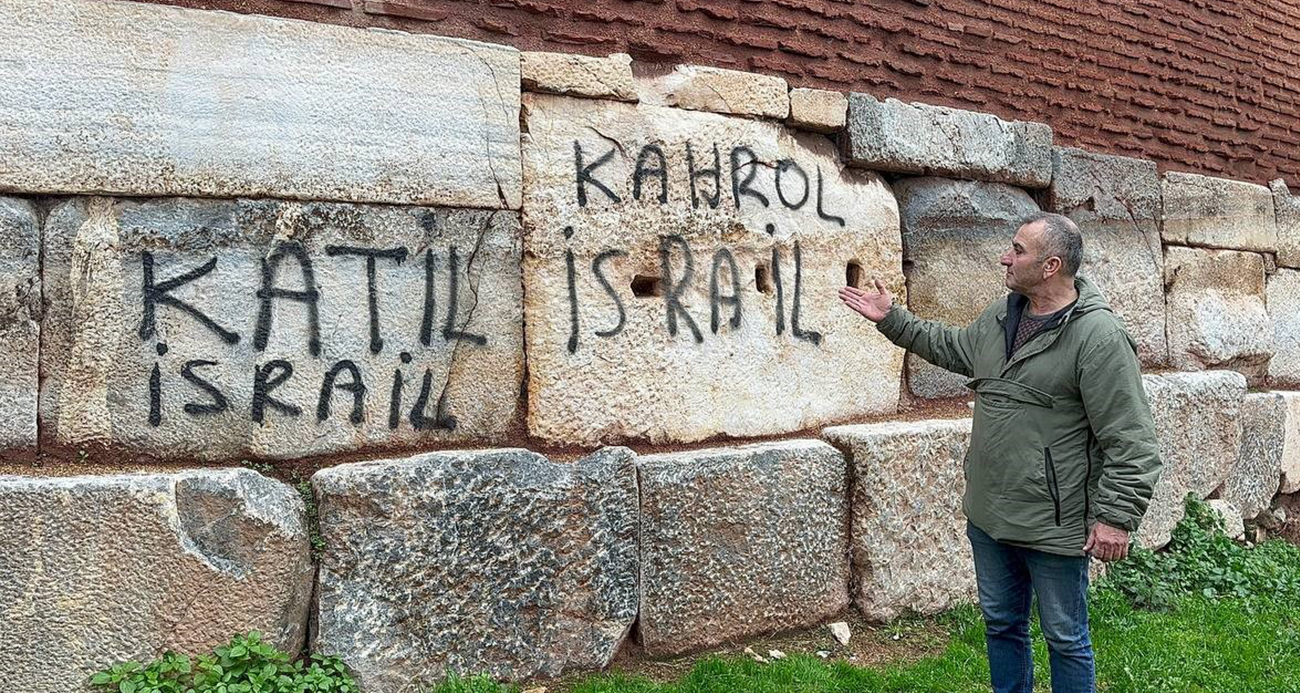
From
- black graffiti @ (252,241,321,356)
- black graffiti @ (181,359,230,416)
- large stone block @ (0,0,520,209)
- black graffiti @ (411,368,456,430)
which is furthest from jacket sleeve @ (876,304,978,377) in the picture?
black graffiti @ (181,359,230,416)

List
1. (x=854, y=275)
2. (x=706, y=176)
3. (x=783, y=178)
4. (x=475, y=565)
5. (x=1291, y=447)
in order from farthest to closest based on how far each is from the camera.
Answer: (x=1291, y=447), (x=854, y=275), (x=783, y=178), (x=706, y=176), (x=475, y=565)

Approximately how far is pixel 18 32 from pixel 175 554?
169 centimetres

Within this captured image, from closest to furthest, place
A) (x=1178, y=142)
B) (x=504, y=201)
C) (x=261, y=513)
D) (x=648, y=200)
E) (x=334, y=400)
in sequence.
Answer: (x=261, y=513) → (x=334, y=400) → (x=504, y=201) → (x=648, y=200) → (x=1178, y=142)

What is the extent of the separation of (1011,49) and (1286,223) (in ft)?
9.32

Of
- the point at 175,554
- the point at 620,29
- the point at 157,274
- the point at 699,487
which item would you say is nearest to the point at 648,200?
the point at 620,29

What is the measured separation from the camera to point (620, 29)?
415 centimetres

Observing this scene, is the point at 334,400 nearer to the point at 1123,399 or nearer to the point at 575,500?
the point at 575,500

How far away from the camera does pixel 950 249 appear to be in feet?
16.8

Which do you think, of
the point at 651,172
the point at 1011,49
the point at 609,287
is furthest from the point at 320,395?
the point at 1011,49

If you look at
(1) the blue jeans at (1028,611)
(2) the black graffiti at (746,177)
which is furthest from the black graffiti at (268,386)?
(1) the blue jeans at (1028,611)

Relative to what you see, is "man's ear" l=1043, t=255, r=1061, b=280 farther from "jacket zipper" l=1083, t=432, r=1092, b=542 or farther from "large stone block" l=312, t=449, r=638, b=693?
"large stone block" l=312, t=449, r=638, b=693

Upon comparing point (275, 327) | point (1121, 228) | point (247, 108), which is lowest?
point (275, 327)

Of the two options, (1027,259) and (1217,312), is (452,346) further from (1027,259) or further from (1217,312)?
(1217,312)

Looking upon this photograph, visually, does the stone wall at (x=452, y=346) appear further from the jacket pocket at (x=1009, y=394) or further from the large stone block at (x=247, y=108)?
the jacket pocket at (x=1009, y=394)
